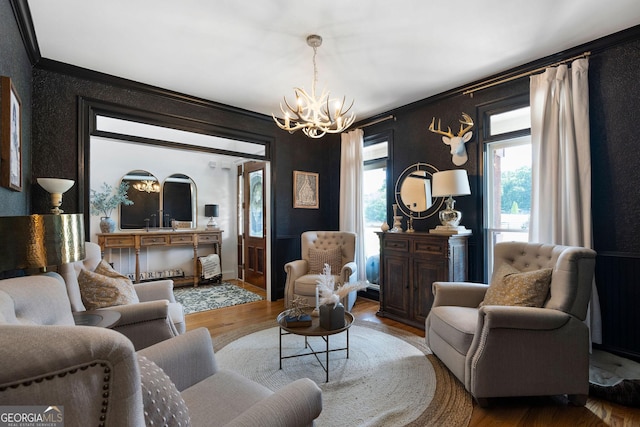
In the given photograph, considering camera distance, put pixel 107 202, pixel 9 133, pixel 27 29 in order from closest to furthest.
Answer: pixel 9 133
pixel 27 29
pixel 107 202

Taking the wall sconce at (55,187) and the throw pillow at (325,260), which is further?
the throw pillow at (325,260)

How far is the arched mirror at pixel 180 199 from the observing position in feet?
17.9

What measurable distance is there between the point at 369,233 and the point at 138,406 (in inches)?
161

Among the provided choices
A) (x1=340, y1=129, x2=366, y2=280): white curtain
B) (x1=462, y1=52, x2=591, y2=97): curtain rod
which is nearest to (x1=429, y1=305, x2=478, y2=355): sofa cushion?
(x1=340, y1=129, x2=366, y2=280): white curtain

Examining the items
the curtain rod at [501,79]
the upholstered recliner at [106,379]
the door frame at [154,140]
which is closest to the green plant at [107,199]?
the door frame at [154,140]

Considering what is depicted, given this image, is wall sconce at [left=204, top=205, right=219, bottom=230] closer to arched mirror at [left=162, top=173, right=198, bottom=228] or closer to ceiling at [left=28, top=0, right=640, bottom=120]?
arched mirror at [left=162, top=173, right=198, bottom=228]

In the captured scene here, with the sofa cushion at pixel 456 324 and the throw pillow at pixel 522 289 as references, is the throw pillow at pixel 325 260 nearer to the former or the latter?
the sofa cushion at pixel 456 324

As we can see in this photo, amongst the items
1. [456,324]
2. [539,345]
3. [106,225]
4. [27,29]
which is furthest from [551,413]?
[106,225]

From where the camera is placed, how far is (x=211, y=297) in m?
4.55

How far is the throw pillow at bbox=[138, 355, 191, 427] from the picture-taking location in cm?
74

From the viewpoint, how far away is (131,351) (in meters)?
0.59

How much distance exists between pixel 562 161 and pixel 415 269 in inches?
64.6
